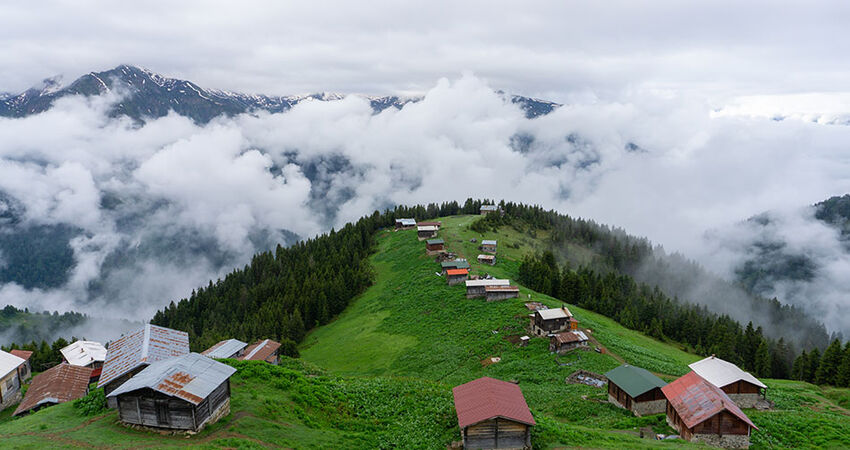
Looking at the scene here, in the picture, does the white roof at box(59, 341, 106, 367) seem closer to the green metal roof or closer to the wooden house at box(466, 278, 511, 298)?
the wooden house at box(466, 278, 511, 298)

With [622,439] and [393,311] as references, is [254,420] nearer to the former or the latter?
[622,439]

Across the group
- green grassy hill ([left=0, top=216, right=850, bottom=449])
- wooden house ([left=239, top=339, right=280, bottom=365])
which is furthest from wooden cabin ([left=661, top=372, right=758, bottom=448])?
wooden house ([left=239, top=339, right=280, bottom=365])

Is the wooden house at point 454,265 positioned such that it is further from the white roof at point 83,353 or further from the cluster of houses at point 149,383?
the white roof at point 83,353

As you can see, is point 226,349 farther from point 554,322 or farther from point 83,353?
point 554,322

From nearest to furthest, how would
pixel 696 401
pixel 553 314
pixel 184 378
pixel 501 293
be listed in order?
pixel 184 378 < pixel 696 401 < pixel 553 314 < pixel 501 293

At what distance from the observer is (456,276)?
10294cm

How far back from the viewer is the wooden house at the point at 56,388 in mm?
53562

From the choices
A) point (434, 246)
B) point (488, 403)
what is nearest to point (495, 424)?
point (488, 403)

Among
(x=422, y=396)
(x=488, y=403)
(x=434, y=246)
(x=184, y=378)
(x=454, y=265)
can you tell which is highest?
(x=184, y=378)

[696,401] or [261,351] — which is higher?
[696,401]

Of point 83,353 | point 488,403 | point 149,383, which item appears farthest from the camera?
point 83,353

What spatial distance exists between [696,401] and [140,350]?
48.9m

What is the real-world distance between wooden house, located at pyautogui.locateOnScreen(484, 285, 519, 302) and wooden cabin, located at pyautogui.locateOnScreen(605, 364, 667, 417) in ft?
144

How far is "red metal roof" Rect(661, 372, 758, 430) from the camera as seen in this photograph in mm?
35625
